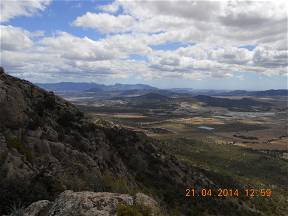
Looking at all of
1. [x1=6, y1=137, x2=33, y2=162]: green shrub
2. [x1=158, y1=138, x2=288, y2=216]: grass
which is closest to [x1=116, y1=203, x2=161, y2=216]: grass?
[x1=6, y1=137, x2=33, y2=162]: green shrub

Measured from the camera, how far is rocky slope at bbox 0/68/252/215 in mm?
28922

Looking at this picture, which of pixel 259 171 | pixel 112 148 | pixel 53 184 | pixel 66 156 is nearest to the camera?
pixel 53 184

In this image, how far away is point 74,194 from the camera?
17062 mm

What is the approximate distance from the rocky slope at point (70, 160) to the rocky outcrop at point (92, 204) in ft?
25.1

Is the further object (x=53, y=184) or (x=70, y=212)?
(x=53, y=184)

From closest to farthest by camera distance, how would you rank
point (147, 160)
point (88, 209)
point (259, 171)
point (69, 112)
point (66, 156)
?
point (88, 209)
point (66, 156)
point (69, 112)
point (147, 160)
point (259, 171)

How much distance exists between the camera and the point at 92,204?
15859 mm

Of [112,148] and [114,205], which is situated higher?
[114,205]

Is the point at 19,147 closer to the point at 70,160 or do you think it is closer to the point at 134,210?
the point at 70,160

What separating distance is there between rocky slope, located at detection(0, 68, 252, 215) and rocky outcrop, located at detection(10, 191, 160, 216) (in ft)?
25.1

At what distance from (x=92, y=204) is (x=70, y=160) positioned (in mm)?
26843

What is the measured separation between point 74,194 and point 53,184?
12625 mm

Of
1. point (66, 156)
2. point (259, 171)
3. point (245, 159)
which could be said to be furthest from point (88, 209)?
point (245, 159)

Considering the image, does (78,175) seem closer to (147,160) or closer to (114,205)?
(114,205)
